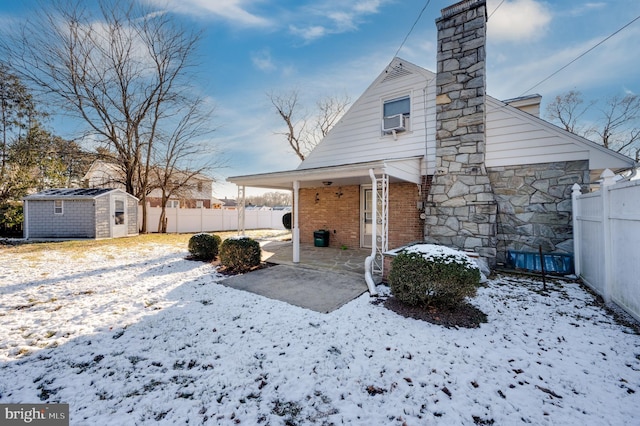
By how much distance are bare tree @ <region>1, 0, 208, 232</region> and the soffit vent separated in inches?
545

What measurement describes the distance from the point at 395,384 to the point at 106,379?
2.82 m

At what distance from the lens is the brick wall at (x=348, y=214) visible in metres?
8.16

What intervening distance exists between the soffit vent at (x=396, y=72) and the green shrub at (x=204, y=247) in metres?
7.58

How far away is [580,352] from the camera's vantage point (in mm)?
3035

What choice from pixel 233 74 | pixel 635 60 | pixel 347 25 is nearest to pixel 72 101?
pixel 233 74

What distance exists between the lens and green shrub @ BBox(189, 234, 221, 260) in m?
8.20

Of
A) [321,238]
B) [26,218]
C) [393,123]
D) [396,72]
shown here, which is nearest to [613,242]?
[393,123]

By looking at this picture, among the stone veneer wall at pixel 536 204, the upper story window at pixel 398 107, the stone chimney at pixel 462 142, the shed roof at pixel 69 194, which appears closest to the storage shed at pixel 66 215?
the shed roof at pixel 69 194

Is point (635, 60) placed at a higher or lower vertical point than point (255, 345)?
higher

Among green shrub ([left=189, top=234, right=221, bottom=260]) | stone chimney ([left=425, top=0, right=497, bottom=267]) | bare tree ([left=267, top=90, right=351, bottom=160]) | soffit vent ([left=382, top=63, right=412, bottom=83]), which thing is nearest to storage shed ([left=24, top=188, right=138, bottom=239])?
green shrub ([left=189, top=234, right=221, bottom=260])

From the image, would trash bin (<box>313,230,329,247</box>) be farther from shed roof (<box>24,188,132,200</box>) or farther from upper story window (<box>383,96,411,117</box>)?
shed roof (<box>24,188,132,200</box>)

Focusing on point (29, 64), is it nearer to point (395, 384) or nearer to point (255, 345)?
point (255, 345)

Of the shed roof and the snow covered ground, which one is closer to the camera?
the snow covered ground

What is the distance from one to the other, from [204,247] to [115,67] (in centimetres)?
1485
